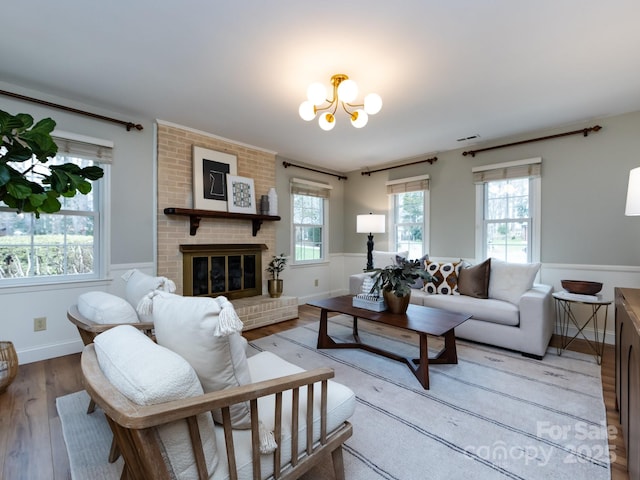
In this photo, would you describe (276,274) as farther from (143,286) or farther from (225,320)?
(225,320)

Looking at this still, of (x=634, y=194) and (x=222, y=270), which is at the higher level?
(x=634, y=194)

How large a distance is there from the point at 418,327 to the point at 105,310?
2111mm

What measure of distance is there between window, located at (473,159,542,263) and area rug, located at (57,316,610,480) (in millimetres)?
1404

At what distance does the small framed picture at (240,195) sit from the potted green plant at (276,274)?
2.67 feet

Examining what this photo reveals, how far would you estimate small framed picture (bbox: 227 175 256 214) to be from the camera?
3894mm

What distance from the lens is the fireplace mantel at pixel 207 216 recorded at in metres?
3.33

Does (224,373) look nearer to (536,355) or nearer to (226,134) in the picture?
(536,355)

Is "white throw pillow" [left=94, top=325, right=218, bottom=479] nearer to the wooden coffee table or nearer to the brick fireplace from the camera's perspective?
the wooden coffee table

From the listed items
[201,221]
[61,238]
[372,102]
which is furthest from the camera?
[201,221]

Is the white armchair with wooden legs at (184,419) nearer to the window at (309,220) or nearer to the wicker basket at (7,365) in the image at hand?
the wicker basket at (7,365)

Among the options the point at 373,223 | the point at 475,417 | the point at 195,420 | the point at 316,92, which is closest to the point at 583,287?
the point at 475,417

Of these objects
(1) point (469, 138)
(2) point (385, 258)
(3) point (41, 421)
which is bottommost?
(3) point (41, 421)

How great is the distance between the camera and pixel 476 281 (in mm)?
3355

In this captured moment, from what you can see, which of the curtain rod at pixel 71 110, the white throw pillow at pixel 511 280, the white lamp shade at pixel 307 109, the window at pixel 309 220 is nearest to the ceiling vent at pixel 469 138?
the white throw pillow at pixel 511 280
